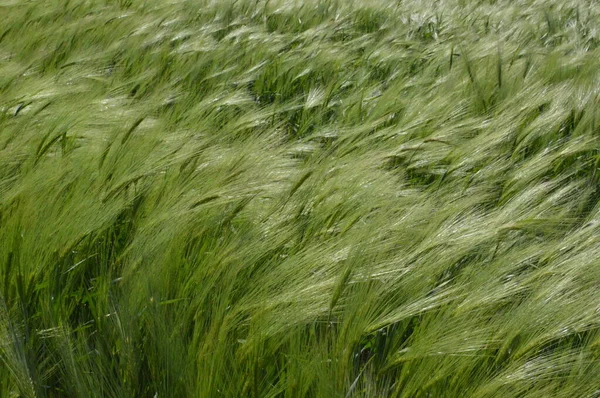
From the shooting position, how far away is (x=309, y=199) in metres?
1.25

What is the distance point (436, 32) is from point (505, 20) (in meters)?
0.62

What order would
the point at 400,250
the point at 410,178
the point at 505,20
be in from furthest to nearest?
the point at 505,20 → the point at 410,178 → the point at 400,250

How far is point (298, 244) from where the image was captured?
115cm

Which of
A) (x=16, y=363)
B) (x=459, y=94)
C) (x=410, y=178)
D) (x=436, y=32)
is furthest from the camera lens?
(x=436, y=32)

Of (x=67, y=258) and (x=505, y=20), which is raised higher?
(x=67, y=258)

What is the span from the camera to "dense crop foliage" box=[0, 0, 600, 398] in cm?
92

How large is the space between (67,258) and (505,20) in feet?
10.0

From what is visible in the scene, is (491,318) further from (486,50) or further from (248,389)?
(486,50)

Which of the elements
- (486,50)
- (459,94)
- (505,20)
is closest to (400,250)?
(459,94)

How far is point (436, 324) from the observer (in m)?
0.94

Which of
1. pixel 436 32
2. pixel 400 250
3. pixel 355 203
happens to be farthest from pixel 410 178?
pixel 436 32

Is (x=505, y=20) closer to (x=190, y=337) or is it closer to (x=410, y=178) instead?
(x=410, y=178)

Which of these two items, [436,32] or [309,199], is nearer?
[309,199]

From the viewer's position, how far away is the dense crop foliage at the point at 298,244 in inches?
36.2
